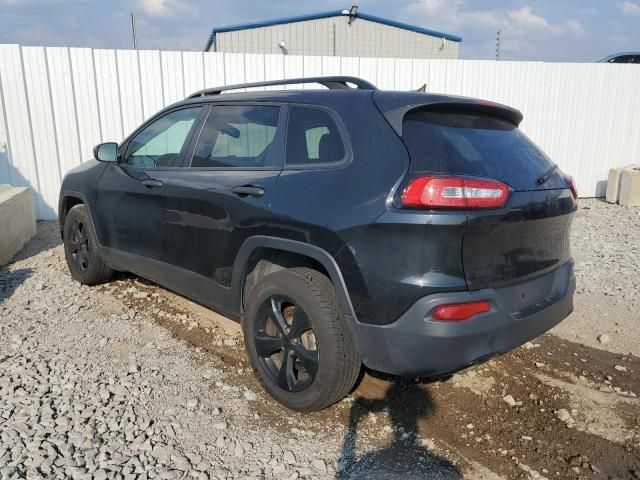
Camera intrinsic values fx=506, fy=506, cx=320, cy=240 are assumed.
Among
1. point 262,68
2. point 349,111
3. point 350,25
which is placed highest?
point 350,25

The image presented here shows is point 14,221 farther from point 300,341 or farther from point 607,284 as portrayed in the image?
point 607,284

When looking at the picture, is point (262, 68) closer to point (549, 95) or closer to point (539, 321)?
point (549, 95)

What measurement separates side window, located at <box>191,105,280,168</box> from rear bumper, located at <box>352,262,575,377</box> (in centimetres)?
128

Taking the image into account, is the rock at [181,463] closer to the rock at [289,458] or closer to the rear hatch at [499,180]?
the rock at [289,458]

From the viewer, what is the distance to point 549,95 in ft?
32.3

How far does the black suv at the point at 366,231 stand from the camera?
7.54ft

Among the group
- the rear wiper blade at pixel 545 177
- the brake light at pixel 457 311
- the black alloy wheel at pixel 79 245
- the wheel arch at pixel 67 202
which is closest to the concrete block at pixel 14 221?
the wheel arch at pixel 67 202

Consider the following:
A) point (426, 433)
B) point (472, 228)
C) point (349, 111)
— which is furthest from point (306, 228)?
point (426, 433)

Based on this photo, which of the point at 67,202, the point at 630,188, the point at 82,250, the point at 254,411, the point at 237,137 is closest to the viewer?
the point at 254,411

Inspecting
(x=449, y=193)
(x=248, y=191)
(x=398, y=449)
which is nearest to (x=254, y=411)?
(x=398, y=449)

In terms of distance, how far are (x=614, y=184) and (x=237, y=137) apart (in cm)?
891

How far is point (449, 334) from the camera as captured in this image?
2291mm

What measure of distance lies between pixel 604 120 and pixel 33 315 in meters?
10.6

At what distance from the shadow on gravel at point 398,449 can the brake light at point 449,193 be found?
1.28m
